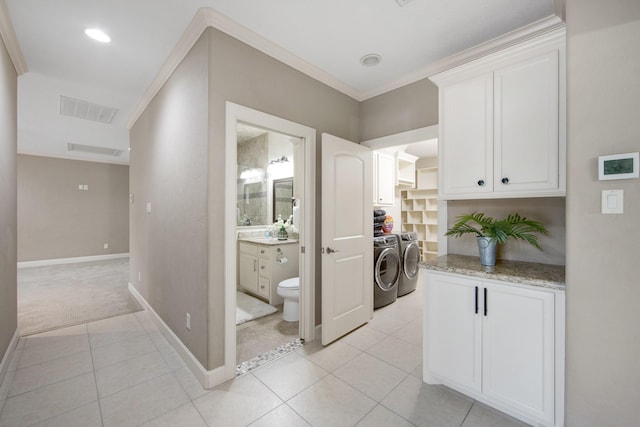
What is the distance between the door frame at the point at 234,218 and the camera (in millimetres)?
1943

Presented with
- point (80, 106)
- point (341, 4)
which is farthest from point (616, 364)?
point (80, 106)

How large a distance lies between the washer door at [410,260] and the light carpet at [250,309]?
1917 millimetres

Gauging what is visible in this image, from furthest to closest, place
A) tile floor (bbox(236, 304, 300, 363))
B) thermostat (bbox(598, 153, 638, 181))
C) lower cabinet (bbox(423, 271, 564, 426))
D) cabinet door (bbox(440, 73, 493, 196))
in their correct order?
tile floor (bbox(236, 304, 300, 363)), cabinet door (bbox(440, 73, 493, 196)), lower cabinet (bbox(423, 271, 564, 426)), thermostat (bbox(598, 153, 638, 181))

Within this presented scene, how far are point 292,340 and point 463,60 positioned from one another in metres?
3.00

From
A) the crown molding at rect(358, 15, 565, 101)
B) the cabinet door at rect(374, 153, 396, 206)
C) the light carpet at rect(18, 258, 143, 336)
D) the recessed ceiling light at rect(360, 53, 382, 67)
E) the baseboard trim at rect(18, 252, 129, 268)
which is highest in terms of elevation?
the recessed ceiling light at rect(360, 53, 382, 67)

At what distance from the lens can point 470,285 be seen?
1.70m

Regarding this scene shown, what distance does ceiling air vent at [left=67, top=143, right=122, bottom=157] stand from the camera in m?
5.41

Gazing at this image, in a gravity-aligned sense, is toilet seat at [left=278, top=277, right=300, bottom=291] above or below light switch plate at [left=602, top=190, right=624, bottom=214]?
below

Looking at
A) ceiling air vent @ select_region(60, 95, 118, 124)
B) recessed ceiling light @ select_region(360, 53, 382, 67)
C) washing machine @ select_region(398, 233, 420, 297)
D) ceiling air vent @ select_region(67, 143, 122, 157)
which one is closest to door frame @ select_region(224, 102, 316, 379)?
recessed ceiling light @ select_region(360, 53, 382, 67)

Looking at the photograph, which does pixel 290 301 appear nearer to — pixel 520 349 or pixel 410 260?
pixel 410 260

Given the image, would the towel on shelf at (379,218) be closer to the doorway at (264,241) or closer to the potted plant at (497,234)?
the doorway at (264,241)

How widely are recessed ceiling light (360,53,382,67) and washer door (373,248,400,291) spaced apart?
2100 mm

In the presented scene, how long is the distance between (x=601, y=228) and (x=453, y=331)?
99cm

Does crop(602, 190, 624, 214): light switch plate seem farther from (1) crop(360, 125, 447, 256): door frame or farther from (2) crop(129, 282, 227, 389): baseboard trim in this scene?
(2) crop(129, 282, 227, 389): baseboard trim
